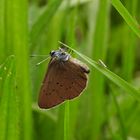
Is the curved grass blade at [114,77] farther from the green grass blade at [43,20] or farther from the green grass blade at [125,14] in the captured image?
the green grass blade at [43,20]

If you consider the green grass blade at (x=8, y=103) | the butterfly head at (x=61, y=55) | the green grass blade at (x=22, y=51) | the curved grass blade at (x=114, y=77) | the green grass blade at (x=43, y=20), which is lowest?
the curved grass blade at (x=114, y=77)

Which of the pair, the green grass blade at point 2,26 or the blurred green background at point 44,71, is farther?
the green grass blade at point 2,26

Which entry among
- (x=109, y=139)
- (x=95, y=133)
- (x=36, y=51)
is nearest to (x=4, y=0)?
(x=36, y=51)

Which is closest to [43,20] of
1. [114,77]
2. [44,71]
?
[44,71]

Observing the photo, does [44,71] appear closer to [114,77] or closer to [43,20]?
[43,20]

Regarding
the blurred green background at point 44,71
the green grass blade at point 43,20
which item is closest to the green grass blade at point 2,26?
the blurred green background at point 44,71

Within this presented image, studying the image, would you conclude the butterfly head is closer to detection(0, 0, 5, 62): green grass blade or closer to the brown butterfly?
the brown butterfly

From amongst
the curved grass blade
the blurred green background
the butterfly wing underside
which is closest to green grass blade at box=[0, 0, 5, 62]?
the blurred green background
